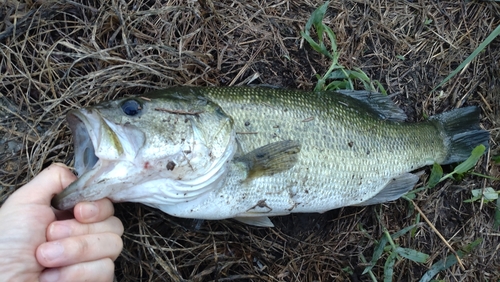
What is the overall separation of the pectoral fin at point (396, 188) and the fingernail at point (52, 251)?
2093 mm

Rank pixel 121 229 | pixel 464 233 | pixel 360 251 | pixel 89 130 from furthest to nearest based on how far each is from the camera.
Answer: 1. pixel 464 233
2. pixel 360 251
3. pixel 121 229
4. pixel 89 130

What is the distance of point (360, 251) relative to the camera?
3.06 meters

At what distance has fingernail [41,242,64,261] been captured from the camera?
6.11 feet

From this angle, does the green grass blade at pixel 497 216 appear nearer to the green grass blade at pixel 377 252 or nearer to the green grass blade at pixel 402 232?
the green grass blade at pixel 402 232

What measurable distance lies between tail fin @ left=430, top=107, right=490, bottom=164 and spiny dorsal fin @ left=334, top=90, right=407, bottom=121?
0.34 metres

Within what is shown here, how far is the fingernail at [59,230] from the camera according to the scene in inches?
76.8

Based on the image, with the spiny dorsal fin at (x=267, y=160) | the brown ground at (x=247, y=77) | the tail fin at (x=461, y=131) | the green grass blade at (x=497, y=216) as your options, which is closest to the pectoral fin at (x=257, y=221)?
the brown ground at (x=247, y=77)

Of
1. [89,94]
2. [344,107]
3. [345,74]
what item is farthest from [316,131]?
[89,94]

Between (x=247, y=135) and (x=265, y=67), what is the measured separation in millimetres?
909

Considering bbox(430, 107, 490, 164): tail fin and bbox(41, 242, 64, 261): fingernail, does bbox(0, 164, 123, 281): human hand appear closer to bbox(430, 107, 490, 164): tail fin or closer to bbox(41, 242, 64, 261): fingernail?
bbox(41, 242, 64, 261): fingernail

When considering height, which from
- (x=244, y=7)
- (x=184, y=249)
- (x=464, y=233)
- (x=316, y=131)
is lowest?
(x=464, y=233)

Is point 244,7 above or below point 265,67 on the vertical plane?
above

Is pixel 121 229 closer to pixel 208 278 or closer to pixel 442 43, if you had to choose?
pixel 208 278

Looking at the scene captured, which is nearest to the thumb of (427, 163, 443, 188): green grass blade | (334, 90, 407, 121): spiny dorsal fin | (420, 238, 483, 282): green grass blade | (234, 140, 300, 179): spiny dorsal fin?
(234, 140, 300, 179): spiny dorsal fin
